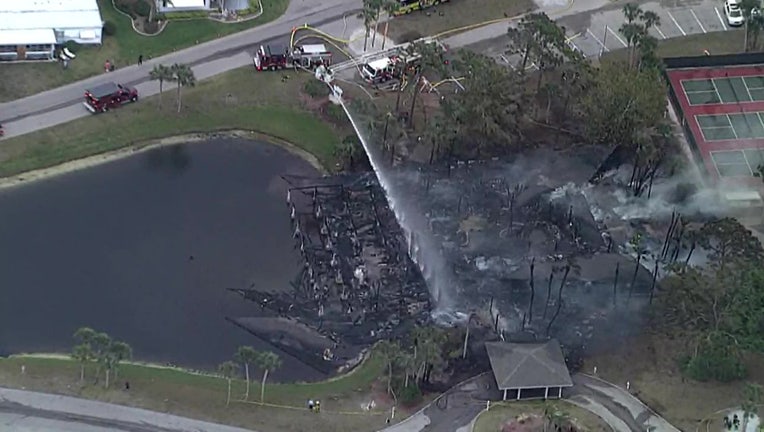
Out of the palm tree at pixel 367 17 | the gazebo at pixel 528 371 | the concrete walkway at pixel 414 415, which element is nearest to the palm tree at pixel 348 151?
the palm tree at pixel 367 17

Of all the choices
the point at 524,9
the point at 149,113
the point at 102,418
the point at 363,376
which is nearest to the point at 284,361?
the point at 363,376

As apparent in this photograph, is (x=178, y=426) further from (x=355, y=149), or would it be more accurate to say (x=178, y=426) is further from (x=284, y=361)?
(x=355, y=149)

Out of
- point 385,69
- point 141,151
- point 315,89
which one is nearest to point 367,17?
point 385,69

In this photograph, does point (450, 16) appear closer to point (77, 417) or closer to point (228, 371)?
point (228, 371)

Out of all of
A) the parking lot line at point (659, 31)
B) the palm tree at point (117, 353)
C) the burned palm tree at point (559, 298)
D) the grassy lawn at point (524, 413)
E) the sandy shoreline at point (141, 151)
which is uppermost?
the parking lot line at point (659, 31)

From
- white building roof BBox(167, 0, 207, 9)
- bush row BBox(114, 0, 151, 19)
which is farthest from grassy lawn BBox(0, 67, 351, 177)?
bush row BBox(114, 0, 151, 19)

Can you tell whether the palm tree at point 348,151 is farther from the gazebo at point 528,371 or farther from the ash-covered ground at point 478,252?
the gazebo at point 528,371
